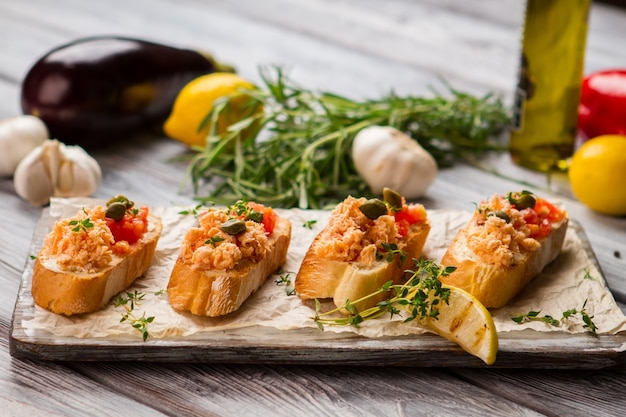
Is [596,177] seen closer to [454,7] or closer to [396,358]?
[396,358]

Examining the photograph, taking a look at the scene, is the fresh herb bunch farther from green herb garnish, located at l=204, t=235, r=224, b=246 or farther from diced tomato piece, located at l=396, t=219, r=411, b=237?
green herb garnish, located at l=204, t=235, r=224, b=246

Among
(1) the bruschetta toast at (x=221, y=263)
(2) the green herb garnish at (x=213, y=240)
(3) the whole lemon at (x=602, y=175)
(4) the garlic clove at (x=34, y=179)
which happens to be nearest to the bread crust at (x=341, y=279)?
(1) the bruschetta toast at (x=221, y=263)

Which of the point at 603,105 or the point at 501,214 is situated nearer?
the point at 501,214

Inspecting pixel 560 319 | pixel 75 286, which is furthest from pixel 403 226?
pixel 75 286

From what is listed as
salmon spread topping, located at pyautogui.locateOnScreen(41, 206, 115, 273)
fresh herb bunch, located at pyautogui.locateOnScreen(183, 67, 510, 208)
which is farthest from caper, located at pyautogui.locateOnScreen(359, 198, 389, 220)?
salmon spread topping, located at pyautogui.locateOnScreen(41, 206, 115, 273)

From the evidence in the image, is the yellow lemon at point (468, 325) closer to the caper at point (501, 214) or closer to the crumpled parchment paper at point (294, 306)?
the crumpled parchment paper at point (294, 306)

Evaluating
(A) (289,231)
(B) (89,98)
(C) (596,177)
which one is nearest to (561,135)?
(C) (596,177)

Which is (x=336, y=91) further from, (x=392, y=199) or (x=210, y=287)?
(x=210, y=287)
